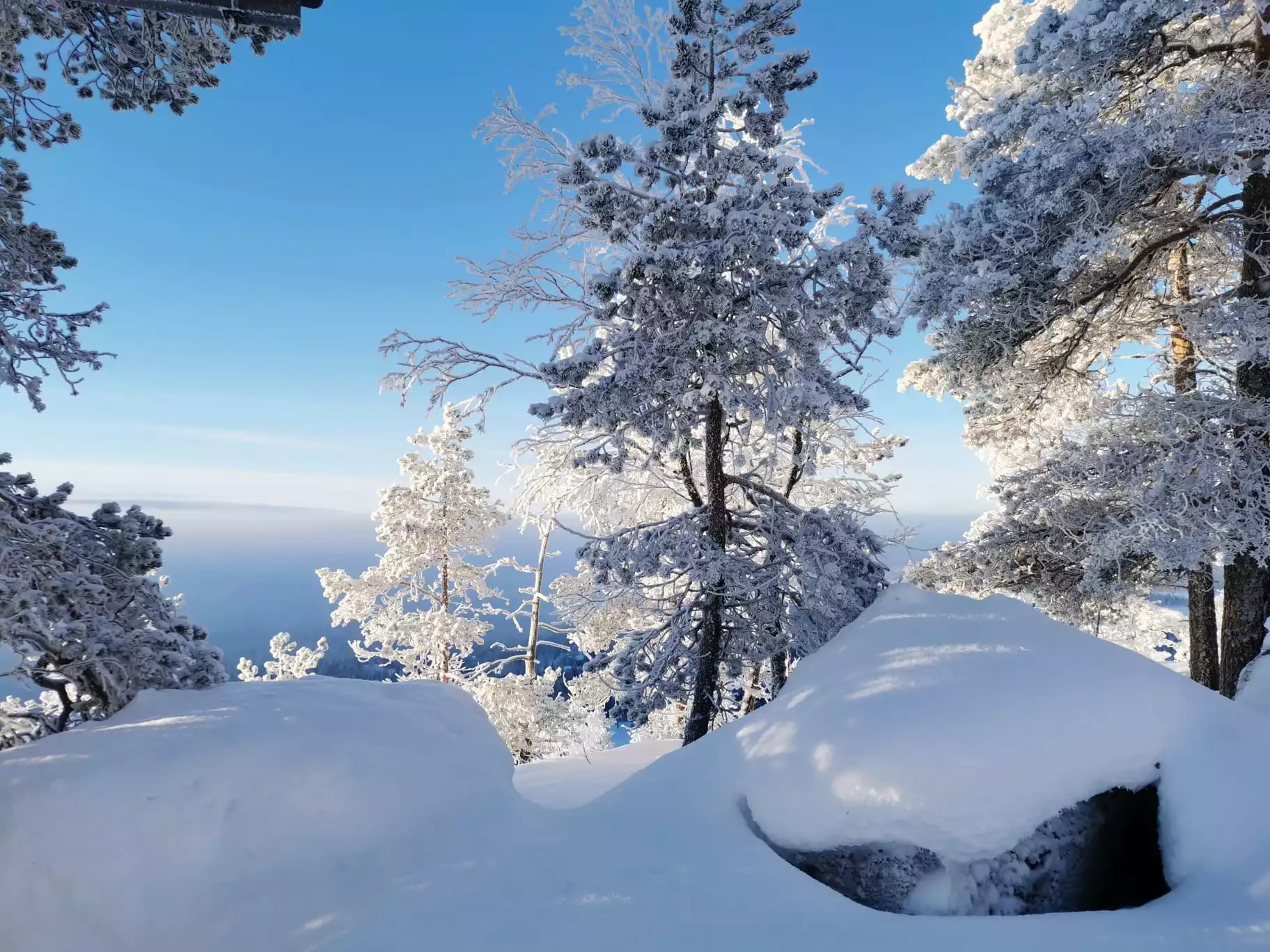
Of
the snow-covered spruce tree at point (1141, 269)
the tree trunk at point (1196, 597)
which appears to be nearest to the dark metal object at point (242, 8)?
the snow-covered spruce tree at point (1141, 269)

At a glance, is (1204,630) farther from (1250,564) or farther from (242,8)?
(242,8)

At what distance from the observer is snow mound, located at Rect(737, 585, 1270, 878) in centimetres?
379

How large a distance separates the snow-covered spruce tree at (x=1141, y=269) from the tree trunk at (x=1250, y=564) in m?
0.02

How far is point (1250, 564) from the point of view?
6.98 m

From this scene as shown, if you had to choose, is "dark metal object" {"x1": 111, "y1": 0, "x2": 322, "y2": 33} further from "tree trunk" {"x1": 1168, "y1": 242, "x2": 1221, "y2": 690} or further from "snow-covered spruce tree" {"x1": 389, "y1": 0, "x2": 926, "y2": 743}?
"tree trunk" {"x1": 1168, "y1": 242, "x2": 1221, "y2": 690}

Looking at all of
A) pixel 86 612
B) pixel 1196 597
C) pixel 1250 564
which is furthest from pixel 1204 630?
pixel 86 612

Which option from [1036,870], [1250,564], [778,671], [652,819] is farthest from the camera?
[778,671]

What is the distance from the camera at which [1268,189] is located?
6.98 m

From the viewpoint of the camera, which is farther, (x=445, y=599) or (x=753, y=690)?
(x=445, y=599)

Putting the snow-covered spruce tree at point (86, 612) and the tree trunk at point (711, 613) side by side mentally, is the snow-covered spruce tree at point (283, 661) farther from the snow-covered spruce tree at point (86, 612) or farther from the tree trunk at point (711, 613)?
the tree trunk at point (711, 613)

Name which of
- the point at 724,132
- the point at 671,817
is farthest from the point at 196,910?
the point at 724,132

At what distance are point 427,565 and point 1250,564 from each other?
1589cm

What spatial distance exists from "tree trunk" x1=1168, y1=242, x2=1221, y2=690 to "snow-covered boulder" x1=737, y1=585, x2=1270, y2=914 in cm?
469

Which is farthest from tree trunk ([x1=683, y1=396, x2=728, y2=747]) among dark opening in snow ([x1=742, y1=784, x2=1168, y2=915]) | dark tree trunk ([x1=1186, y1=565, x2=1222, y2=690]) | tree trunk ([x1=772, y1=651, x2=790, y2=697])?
dark tree trunk ([x1=1186, y1=565, x2=1222, y2=690])
